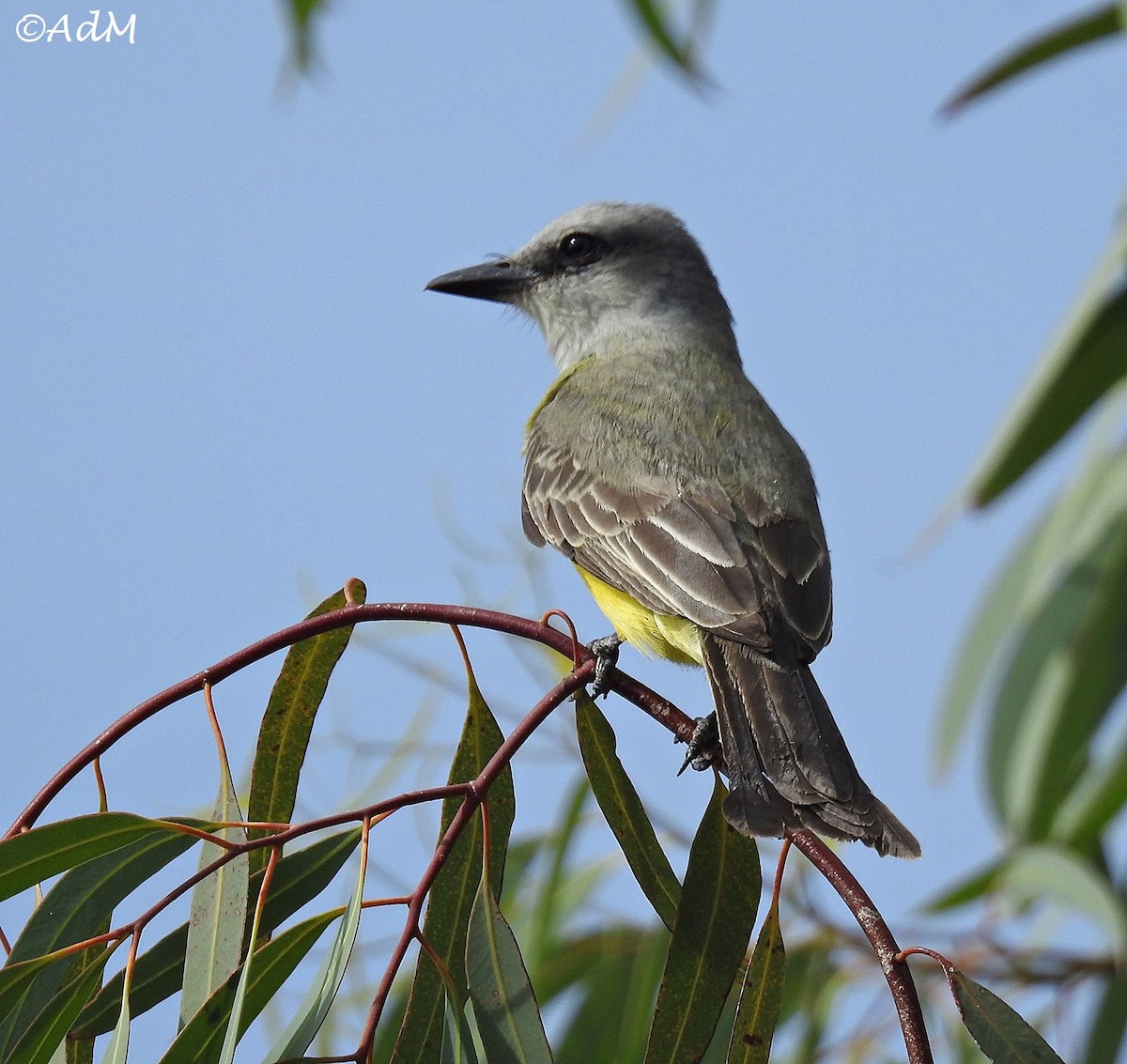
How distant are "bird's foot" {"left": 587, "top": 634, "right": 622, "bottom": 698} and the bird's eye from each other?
1.74 meters

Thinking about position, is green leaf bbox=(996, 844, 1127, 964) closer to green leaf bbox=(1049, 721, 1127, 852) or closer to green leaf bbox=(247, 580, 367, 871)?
green leaf bbox=(1049, 721, 1127, 852)

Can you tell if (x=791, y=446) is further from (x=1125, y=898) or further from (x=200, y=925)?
(x=200, y=925)

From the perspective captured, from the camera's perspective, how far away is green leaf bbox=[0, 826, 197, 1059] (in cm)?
185

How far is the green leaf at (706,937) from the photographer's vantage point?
1.88 meters

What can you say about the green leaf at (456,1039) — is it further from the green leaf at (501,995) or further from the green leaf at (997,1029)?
the green leaf at (997,1029)

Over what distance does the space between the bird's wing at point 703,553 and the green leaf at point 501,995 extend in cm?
71

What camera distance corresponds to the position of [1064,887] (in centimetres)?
262

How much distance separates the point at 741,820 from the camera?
1933 millimetres

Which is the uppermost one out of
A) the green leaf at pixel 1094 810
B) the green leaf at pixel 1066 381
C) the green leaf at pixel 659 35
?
the green leaf at pixel 659 35

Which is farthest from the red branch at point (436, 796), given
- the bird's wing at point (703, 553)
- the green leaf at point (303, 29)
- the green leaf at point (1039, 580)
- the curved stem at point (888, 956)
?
the green leaf at point (1039, 580)

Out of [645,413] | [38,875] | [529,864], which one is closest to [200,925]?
[38,875]

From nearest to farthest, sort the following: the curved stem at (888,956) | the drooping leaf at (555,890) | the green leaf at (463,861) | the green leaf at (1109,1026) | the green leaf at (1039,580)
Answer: the curved stem at (888,956), the green leaf at (463,861), the drooping leaf at (555,890), the green leaf at (1109,1026), the green leaf at (1039,580)

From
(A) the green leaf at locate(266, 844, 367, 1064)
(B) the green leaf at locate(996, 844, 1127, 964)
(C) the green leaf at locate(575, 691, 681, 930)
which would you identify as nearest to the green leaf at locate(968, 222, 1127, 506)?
(B) the green leaf at locate(996, 844, 1127, 964)

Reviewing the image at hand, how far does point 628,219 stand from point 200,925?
2.47 metres
